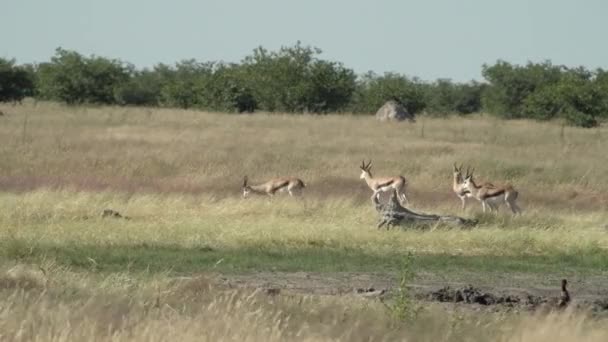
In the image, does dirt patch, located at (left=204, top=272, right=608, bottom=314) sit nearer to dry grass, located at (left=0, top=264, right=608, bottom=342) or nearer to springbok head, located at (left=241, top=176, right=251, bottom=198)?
dry grass, located at (left=0, top=264, right=608, bottom=342)

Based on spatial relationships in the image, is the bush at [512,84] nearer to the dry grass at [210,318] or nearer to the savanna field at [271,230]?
the savanna field at [271,230]

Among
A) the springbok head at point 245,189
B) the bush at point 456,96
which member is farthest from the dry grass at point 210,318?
the bush at point 456,96

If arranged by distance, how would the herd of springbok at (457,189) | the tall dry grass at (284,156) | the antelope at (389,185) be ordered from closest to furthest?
the herd of springbok at (457,189) < the antelope at (389,185) < the tall dry grass at (284,156)

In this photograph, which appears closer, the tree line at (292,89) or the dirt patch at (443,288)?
the dirt patch at (443,288)

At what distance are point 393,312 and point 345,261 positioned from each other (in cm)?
803

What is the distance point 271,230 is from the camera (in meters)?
19.1

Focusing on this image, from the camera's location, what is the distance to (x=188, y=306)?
8.20 metres

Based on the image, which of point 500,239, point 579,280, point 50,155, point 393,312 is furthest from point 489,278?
point 50,155

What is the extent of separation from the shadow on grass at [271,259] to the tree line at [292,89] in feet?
132

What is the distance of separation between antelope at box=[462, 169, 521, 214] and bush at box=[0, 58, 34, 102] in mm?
47294

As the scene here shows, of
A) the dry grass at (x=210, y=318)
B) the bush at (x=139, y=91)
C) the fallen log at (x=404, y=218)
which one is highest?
the dry grass at (x=210, y=318)

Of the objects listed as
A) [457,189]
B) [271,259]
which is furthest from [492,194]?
[271,259]

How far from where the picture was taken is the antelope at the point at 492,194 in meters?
26.2

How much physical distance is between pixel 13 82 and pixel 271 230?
55.4 meters
